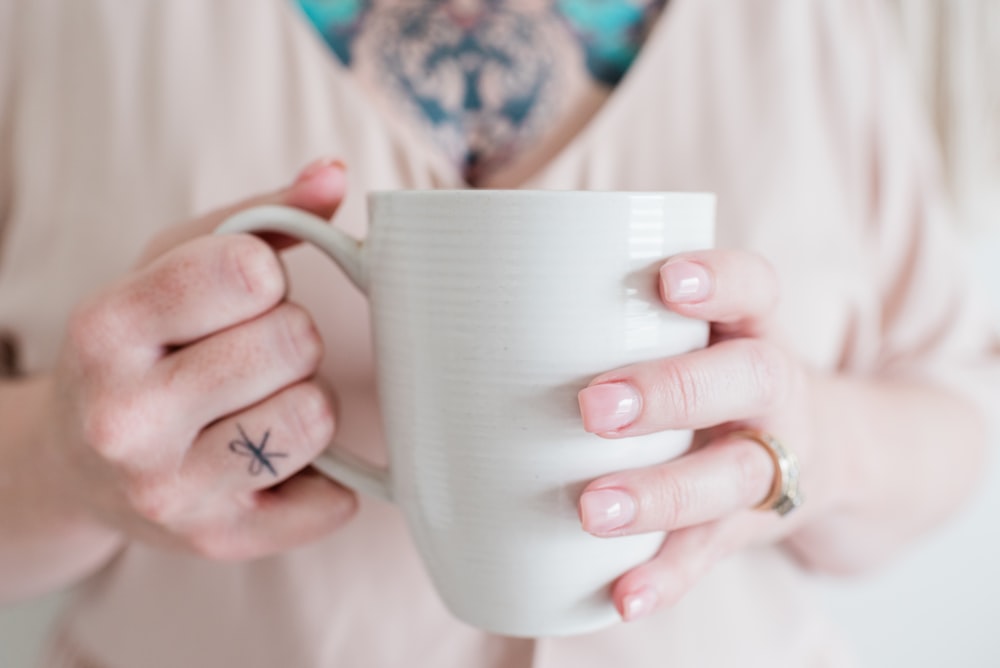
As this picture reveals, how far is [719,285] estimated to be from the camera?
36 cm

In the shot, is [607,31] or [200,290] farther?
[607,31]

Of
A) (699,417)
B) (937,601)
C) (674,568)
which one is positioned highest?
(699,417)

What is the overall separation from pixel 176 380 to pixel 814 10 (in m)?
0.62

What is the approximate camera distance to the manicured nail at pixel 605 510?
36 centimetres

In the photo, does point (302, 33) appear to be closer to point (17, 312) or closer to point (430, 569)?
point (17, 312)

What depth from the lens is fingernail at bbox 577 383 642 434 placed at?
334mm

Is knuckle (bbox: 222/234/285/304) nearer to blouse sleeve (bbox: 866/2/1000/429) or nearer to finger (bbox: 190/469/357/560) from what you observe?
finger (bbox: 190/469/357/560)

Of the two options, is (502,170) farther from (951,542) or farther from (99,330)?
(951,542)

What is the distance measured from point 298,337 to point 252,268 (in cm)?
5

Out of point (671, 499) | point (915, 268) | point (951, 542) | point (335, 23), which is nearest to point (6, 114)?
point (335, 23)

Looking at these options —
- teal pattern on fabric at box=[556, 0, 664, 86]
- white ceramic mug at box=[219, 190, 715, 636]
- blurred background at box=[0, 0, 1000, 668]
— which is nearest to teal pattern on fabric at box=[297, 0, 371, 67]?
teal pattern on fabric at box=[556, 0, 664, 86]

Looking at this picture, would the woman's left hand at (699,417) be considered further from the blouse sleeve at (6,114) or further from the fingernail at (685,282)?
the blouse sleeve at (6,114)

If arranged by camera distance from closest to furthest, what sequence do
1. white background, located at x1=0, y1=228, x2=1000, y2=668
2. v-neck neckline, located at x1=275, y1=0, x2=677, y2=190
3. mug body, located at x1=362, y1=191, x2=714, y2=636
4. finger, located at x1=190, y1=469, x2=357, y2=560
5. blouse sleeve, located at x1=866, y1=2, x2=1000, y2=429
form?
mug body, located at x1=362, y1=191, x2=714, y2=636, finger, located at x1=190, y1=469, x2=357, y2=560, v-neck neckline, located at x1=275, y1=0, x2=677, y2=190, blouse sleeve, located at x1=866, y1=2, x2=1000, y2=429, white background, located at x1=0, y1=228, x2=1000, y2=668

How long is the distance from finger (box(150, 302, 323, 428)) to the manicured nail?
16cm
